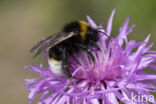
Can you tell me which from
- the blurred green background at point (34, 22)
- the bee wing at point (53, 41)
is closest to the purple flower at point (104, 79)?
the bee wing at point (53, 41)

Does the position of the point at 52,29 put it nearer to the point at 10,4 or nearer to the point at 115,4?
the point at 115,4

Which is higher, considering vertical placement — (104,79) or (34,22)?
(34,22)

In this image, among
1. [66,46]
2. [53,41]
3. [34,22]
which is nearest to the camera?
[53,41]

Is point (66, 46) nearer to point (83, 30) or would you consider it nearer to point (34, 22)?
point (83, 30)

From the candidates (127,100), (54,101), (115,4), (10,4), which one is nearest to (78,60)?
(54,101)

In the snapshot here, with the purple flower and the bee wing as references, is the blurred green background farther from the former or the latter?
the bee wing

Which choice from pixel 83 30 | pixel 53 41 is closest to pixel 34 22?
pixel 83 30

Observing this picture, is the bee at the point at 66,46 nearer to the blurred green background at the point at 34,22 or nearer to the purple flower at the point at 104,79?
the purple flower at the point at 104,79
